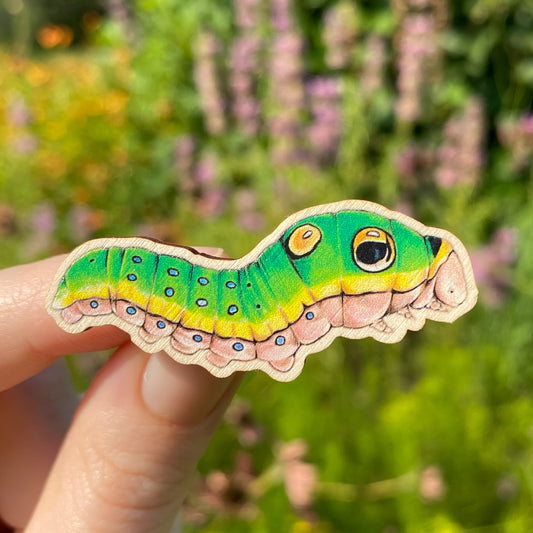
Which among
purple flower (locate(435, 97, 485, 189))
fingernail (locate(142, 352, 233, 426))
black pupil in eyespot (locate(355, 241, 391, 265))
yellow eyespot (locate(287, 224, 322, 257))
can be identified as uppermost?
yellow eyespot (locate(287, 224, 322, 257))

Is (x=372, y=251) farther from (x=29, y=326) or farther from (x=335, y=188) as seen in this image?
(x=335, y=188)

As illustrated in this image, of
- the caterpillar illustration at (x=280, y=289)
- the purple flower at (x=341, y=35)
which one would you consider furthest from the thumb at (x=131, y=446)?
the purple flower at (x=341, y=35)

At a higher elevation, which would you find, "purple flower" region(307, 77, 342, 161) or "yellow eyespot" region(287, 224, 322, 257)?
"yellow eyespot" region(287, 224, 322, 257)

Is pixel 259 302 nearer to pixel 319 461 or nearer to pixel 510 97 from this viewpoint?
pixel 319 461

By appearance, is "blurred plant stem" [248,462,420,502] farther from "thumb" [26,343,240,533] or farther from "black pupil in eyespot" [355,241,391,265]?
"black pupil in eyespot" [355,241,391,265]

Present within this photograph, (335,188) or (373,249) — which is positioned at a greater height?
(373,249)

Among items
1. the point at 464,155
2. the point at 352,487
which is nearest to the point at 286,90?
the point at 464,155

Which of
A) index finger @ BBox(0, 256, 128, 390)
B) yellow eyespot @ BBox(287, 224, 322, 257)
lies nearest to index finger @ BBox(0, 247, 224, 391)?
index finger @ BBox(0, 256, 128, 390)

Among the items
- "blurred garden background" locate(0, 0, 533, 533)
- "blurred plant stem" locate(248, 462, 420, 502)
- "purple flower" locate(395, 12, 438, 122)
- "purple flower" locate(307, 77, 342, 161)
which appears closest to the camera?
"blurred plant stem" locate(248, 462, 420, 502)
